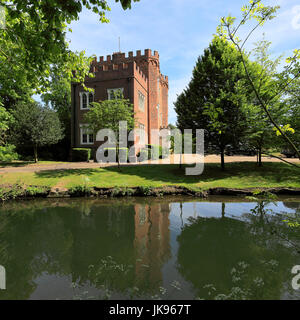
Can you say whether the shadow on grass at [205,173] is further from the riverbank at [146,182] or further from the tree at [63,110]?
the tree at [63,110]

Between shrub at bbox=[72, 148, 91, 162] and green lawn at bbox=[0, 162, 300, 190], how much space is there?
6.93 meters

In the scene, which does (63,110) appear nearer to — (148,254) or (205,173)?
(205,173)

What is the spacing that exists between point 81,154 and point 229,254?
20.0 metres

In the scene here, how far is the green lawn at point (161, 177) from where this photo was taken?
12242 mm

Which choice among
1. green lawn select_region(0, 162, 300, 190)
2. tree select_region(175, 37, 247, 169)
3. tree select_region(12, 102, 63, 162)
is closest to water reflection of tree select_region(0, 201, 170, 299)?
green lawn select_region(0, 162, 300, 190)

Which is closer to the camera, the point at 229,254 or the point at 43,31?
the point at 43,31

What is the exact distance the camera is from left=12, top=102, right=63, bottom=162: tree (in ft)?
66.7

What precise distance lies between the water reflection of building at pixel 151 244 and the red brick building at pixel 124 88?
45.2 ft

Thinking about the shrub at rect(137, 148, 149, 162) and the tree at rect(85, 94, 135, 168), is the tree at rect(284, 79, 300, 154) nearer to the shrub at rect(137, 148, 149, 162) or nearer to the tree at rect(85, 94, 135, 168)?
the tree at rect(85, 94, 135, 168)

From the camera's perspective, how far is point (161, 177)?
14047 mm

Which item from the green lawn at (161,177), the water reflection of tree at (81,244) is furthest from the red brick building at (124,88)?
the water reflection of tree at (81,244)

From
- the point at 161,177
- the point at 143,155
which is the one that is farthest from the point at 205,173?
the point at 143,155
